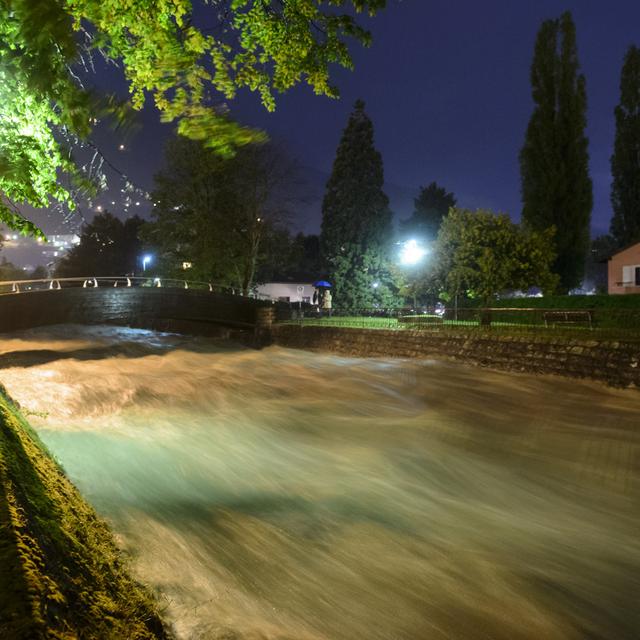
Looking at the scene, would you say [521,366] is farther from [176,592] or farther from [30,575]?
[30,575]

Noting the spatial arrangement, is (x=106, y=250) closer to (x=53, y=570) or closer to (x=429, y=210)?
(x=429, y=210)

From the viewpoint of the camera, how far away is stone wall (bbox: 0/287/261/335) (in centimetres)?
3178

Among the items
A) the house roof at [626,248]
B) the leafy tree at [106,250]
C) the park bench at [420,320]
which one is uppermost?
the leafy tree at [106,250]

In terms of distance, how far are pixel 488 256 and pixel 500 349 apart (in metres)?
7.74

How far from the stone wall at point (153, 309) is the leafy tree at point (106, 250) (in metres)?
56.2

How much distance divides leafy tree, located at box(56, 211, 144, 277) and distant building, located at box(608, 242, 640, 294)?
6674cm

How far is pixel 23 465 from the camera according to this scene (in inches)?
134

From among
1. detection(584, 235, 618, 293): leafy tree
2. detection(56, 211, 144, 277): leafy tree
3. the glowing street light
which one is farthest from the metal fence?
detection(56, 211, 144, 277): leafy tree

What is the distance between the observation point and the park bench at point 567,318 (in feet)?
59.6

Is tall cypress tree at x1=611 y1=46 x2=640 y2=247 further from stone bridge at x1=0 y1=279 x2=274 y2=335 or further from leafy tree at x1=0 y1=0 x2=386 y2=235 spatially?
leafy tree at x1=0 y1=0 x2=386 y2=235

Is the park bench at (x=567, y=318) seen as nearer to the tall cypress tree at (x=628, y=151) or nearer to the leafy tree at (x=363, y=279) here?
the leafy tree at (x=363, y=279)

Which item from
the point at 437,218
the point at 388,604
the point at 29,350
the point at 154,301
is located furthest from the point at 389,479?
the point at 437,218

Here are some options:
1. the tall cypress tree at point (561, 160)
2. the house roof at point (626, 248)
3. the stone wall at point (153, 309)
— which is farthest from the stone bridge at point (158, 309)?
the house roof at point (626, 248)

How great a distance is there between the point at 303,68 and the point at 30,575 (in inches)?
271
